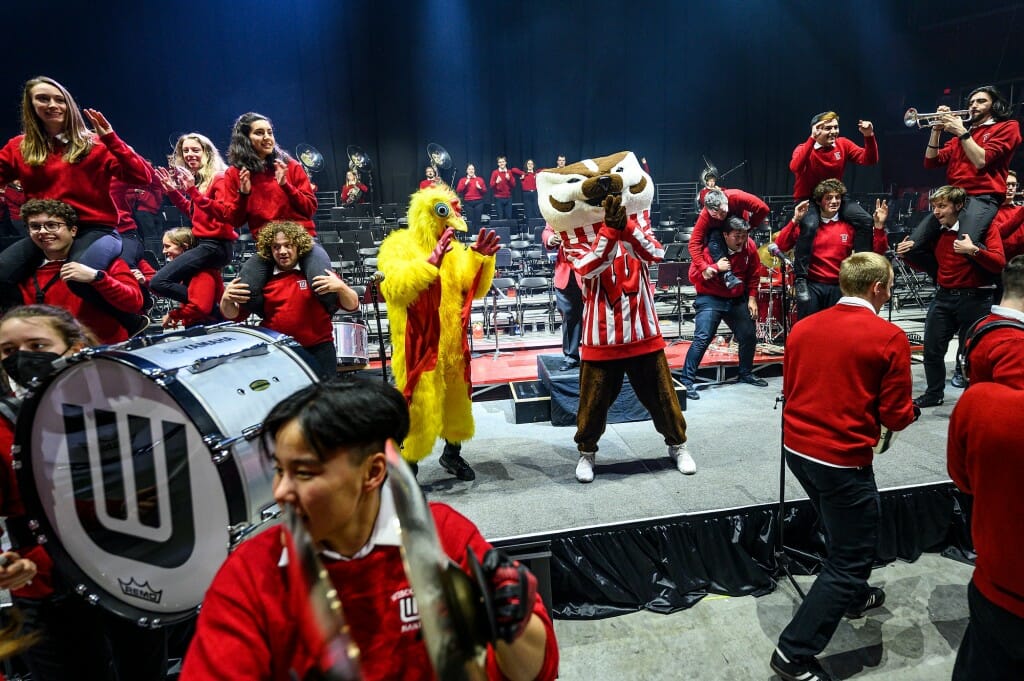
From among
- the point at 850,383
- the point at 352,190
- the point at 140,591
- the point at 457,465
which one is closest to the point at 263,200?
Result: the point at 457,465

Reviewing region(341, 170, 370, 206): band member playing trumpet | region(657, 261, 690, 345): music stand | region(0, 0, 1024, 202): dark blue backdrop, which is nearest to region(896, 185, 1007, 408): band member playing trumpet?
region(657, 261, 690, 345): music stand

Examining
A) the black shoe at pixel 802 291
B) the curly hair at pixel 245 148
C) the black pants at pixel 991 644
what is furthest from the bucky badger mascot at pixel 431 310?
the black shoe at pixel 802 291

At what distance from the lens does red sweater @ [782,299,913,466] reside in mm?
2262

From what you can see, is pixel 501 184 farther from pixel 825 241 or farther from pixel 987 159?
pixel 987 159

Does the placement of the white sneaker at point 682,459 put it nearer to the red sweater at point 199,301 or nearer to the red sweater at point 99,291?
the red sweater at point 199,301

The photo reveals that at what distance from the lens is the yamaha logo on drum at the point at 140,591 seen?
196 cm

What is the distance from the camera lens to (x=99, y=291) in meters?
2.91

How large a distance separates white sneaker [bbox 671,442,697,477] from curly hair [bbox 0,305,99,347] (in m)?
3.23

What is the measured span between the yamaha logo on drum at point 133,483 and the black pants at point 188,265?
1.88 meters

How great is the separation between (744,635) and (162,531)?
2.58 meters

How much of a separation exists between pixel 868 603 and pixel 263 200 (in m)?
3.92

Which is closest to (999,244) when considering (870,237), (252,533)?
(870,237)

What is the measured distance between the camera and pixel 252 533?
73.8 inches

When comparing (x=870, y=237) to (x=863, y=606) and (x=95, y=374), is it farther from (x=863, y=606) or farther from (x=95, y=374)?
(x=95, y=374)
